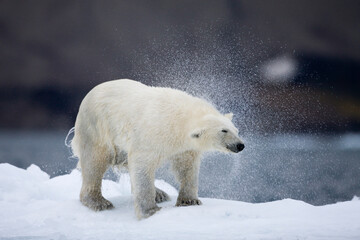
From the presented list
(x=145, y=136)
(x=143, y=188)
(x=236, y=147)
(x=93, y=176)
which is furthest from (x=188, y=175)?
(x=93, y=176)

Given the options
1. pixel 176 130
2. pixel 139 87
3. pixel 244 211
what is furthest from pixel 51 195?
pixel 244 211

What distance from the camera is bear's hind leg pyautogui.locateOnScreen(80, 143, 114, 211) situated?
20.6 feet

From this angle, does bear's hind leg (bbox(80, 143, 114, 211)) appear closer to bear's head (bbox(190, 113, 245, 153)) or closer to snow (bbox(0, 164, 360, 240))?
snow (bbox(0, 164, 360, 240))

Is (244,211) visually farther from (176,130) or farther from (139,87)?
(139,87)

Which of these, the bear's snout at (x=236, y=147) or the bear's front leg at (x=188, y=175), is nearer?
the bear's snout at (x=236, y=147)

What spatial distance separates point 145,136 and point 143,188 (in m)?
0.75

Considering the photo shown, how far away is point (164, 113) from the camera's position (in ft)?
18.2

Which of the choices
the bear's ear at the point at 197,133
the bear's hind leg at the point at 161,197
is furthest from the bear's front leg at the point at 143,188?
the bear's hind leg at the point at 161,197

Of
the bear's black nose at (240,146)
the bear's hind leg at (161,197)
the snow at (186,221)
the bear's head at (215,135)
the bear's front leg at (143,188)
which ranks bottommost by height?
the snow at (186,221)

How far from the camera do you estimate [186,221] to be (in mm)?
5023

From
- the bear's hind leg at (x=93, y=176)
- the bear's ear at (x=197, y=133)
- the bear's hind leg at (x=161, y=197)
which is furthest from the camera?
the bear's hind leg at (x=161, y=197)

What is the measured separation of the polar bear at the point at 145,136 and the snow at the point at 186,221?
0.35 meters

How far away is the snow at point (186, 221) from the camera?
4.15m

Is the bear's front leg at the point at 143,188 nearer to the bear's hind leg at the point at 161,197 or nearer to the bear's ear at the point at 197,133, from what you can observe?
the bear's ear at the point at 197,133
